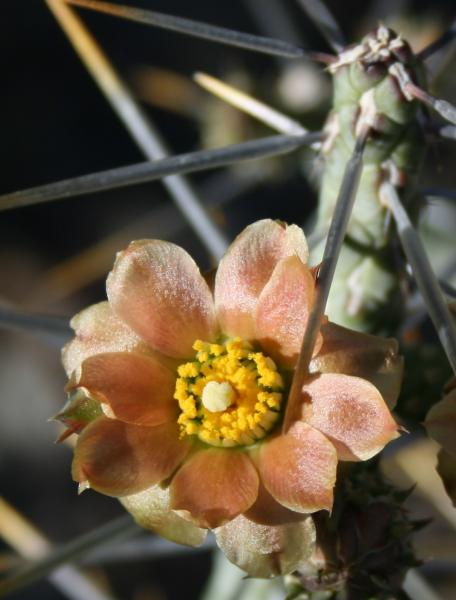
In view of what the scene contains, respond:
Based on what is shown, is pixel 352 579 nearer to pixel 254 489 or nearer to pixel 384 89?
pixel 254 489

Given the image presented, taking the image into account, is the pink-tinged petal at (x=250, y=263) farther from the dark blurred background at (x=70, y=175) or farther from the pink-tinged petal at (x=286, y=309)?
the dark blurred background at (x=70, y=175)

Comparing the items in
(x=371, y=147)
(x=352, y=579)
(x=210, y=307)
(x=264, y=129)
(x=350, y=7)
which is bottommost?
(x=352, y=579)

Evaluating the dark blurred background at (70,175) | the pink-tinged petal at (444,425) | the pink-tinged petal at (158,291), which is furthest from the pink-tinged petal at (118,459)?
the dark blurred background at (70,175)

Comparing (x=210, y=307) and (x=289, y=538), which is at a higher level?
(x=210, y=307)

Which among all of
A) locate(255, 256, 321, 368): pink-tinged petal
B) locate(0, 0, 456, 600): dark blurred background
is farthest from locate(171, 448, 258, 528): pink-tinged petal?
locate(0, 0, 456, 600): dark blurred background

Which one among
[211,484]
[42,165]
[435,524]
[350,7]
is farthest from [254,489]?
[350,7]

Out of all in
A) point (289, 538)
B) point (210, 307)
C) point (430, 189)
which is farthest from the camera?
point (430, 189)
